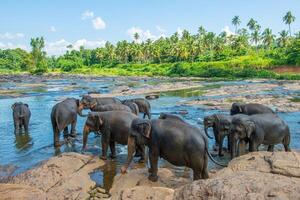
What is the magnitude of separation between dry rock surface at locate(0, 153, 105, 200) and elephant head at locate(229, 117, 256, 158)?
3.81 metres

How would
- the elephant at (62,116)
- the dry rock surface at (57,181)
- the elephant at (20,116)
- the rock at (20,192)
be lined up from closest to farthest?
the rock at (20,192) → the dry rock surface at (57,181) → the elephant at (62,116) → the elephant at (20,116)

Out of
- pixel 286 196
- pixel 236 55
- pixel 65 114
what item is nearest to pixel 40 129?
pixel 65 114

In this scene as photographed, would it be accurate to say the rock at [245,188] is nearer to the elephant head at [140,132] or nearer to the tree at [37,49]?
the elephant head at [140,132]

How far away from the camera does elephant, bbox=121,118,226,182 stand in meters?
8.90

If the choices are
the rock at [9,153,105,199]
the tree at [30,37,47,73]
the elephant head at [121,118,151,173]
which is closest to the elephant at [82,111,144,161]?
the rock at [9,153,105,199]

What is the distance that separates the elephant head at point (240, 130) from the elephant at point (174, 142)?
111 inches

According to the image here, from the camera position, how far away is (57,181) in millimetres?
9375

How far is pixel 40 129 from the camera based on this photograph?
64.4 ft

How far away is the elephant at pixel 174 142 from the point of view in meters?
8.90

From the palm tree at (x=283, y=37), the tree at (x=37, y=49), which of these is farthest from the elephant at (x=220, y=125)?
the tree at (x=37, y=49)

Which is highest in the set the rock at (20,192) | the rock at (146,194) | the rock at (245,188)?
the rock at (245,188)

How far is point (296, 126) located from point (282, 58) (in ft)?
201

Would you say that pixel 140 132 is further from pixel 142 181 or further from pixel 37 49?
pixel 37 49

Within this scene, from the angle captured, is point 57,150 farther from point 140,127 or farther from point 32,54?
point 32,54
